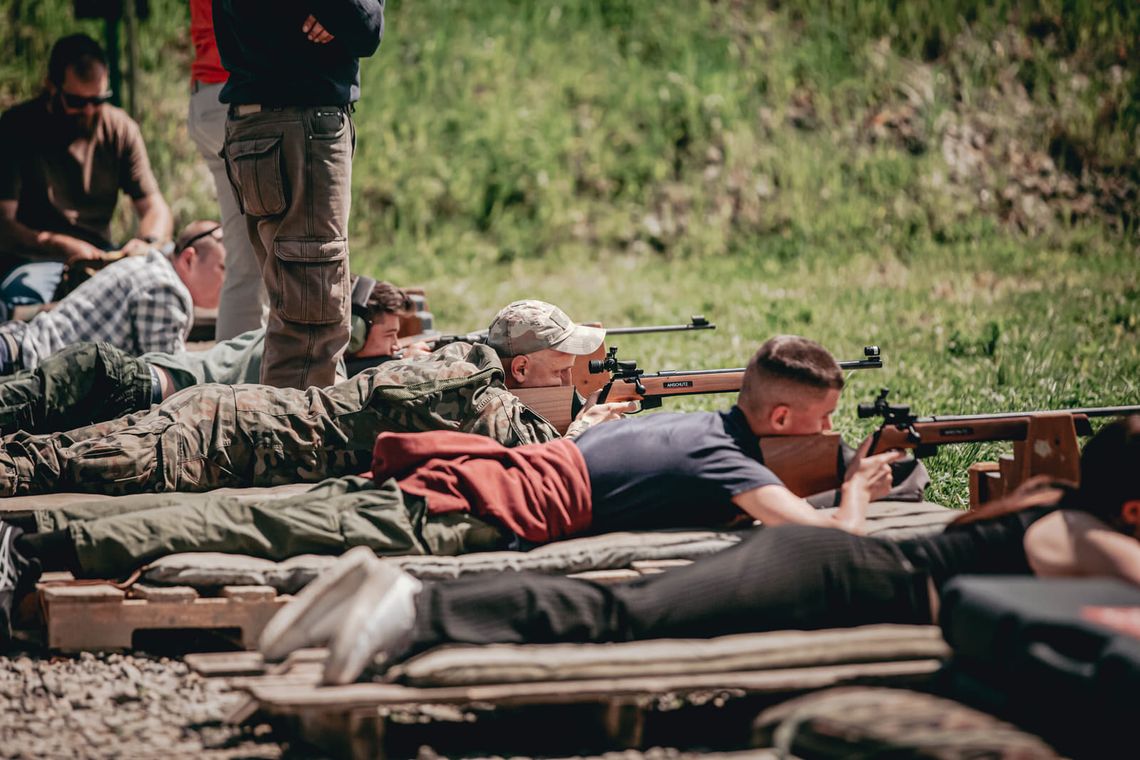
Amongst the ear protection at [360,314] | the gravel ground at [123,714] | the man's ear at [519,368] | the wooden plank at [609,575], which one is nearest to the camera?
the gravel ground at [123,714]

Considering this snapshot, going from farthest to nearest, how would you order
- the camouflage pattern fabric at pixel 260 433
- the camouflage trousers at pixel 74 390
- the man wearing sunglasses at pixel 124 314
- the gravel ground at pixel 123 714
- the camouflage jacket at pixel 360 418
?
the man wearing sunglasses at pixel 124 314
the camouflage trousers at pixel 74 390
the camouflage jacket at pixel 360 418
the camouflage pattern fabric at pixel 260 433
the gravel ground at pixel 123 714

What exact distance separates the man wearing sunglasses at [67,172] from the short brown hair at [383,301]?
7.54 feet

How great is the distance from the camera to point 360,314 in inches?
277

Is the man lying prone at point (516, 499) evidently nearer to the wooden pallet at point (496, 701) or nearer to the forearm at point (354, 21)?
the wooden pallet at point (496, 701)

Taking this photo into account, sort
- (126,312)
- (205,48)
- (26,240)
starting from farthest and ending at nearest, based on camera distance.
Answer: (26,240) < (205,48) < (126,312)

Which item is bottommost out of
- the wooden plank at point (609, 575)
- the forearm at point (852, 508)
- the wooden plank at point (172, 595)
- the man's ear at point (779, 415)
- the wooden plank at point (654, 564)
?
the wooden plank at point (172, 595)

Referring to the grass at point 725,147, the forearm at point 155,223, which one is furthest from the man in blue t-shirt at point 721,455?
the grass at point 725,147

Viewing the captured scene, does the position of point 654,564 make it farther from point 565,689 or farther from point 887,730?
point 887,730

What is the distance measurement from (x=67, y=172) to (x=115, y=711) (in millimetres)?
6014

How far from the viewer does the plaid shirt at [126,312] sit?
6.61m

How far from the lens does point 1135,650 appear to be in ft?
9.91

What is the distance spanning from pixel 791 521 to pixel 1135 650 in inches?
56.5

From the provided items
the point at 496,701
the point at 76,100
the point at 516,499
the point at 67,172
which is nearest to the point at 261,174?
the point at 516,499

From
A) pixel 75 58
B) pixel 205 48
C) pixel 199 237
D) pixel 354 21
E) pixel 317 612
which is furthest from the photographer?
pixel 75 58
